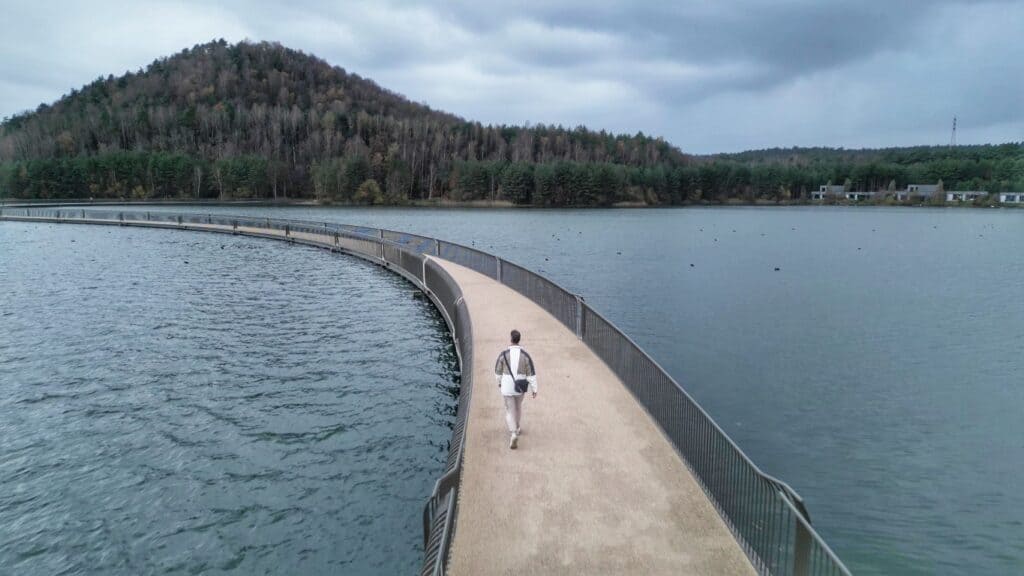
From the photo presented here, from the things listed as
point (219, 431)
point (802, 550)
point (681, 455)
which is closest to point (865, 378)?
point (681, 455)

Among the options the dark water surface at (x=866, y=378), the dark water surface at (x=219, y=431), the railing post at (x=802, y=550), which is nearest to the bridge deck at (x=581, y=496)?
the railing post at (x=802, y=550)

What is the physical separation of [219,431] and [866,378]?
61.7 feet

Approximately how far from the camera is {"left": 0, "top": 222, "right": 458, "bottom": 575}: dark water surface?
999cm

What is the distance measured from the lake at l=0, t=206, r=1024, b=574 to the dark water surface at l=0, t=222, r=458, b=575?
8.00 m

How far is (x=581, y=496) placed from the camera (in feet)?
28.0

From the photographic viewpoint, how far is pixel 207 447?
1334 cm

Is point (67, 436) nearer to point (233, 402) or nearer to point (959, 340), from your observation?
point (233, 402)

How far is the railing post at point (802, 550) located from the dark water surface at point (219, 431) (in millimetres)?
5654

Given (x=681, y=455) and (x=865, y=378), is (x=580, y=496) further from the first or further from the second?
(x=865, y=378)

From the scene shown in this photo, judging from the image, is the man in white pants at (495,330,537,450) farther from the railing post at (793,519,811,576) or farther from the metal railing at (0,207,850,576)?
the railing post at (793,519,811,576)

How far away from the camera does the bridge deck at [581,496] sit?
711 cm

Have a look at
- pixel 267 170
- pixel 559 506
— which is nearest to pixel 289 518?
pixel 559 506

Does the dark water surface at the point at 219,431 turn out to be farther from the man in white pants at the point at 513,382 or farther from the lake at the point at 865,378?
the lake at the point at 865,378

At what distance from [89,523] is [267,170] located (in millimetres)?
157692
